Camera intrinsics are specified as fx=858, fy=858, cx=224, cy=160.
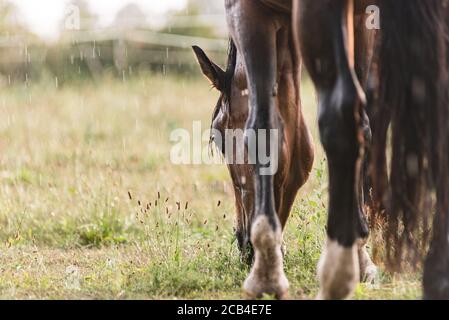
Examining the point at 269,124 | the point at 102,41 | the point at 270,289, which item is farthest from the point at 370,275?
the point at 102,41

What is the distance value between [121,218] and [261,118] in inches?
109

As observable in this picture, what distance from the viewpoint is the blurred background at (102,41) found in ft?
58.3

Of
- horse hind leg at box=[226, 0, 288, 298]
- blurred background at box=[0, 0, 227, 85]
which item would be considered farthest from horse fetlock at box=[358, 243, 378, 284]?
blurred background at box=[0, 0, 227, 85]

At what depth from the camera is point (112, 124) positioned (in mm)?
12281

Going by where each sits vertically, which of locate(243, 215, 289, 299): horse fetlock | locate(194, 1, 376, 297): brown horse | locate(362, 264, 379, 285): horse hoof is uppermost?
locate(194, 1, 376, 297): brown horse

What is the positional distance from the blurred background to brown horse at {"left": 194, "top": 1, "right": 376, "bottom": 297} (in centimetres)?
1112

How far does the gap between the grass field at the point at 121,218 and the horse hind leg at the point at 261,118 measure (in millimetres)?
319

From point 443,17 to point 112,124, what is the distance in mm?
8724

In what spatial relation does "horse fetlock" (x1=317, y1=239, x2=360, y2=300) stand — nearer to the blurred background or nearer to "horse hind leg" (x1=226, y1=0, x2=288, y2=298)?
"horse hind leg" (x1=226, y1=0, x2=288, y2=298)

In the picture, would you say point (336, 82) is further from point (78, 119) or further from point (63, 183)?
point (78, 119)

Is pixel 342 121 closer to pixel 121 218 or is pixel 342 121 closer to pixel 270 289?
pixel 270 289

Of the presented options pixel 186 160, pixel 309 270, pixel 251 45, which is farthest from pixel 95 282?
pixel 186 160

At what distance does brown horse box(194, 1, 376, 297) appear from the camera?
436cm

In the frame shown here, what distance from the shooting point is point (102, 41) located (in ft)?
65.7
